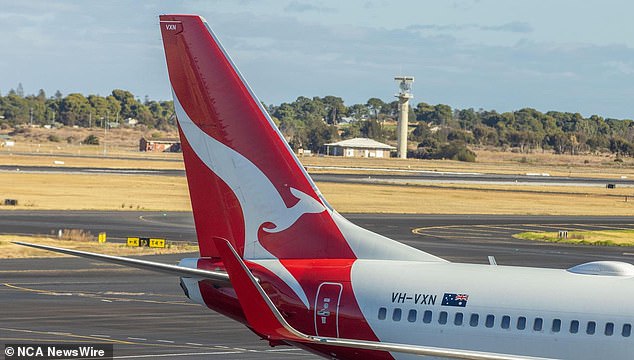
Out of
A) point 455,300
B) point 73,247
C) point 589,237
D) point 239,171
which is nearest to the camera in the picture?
point 455,300

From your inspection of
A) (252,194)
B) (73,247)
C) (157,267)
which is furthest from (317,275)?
(73,247)

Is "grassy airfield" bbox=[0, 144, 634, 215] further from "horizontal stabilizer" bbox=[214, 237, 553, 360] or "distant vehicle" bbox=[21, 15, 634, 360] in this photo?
"horizontal stabilizer" bbox=[214, 237, 553, 360]

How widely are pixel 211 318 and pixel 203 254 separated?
15.9 m

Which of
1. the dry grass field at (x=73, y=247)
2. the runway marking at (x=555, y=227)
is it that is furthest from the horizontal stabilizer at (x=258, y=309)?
the runway marking at (x=555, y=227)

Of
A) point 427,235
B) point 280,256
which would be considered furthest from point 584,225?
point 280,256

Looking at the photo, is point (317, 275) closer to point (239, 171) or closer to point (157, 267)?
point (239, 171)

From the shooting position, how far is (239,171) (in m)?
23.8

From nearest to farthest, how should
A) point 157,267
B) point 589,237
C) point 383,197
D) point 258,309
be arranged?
point 258,309, point 157,267, point 589,237, point 383,197

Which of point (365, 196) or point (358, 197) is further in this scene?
point (365, 196)

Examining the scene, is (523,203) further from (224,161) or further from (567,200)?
(224,161)

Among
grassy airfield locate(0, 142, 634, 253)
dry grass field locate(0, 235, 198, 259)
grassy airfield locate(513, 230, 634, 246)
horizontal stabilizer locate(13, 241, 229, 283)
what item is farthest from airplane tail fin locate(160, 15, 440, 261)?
grassy airfield locate(0, 142, 634, 253)

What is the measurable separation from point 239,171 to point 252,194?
0.57 m

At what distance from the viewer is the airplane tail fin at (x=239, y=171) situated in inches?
932

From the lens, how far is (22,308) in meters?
40.0
